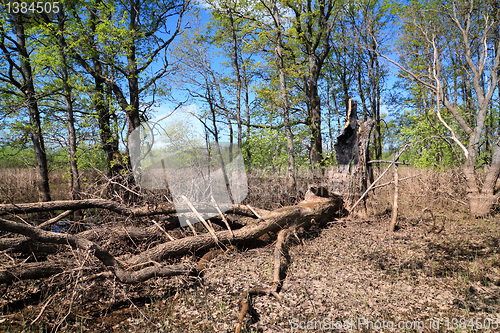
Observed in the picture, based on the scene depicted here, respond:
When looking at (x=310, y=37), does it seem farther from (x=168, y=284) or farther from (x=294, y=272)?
(x=168, y=284)

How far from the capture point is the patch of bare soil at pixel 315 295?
10.4ft

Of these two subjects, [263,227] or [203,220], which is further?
[263,227]

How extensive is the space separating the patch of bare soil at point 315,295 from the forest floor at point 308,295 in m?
0.01

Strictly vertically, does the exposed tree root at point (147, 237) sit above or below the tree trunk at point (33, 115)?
below

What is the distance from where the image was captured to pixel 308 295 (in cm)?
375

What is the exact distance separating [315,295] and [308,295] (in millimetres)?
99

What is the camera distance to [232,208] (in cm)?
621

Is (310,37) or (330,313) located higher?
(310,37)

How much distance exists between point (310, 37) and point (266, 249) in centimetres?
972

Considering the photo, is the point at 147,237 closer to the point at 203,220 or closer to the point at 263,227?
the point at 203,220

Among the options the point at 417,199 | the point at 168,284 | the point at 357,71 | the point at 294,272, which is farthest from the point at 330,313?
the point at 357,71

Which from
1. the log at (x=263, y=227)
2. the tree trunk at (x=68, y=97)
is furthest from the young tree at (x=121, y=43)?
the log at (x=263, y=227)

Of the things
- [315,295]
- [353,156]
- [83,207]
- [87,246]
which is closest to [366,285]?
[315,295]

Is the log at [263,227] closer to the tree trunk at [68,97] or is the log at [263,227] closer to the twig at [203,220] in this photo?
the twig at [203,220]
